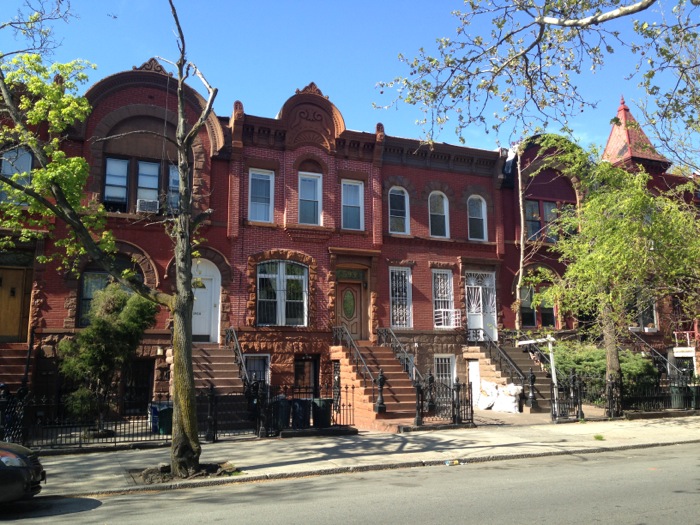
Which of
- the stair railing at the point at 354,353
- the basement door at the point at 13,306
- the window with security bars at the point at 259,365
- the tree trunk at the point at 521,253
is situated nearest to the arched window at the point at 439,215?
the tree trunk at the point at 521,253

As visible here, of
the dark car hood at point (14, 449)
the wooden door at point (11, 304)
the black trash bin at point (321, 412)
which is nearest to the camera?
the dark car hood at point (14, 449)

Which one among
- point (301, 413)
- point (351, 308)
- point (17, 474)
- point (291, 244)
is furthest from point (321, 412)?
point (17, 474)

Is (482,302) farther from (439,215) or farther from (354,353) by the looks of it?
(354,353)

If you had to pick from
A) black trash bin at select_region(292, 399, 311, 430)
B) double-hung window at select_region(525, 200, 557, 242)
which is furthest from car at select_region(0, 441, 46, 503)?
double-hung window at select_region(525, 200, 557, 242)

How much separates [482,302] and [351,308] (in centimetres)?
529

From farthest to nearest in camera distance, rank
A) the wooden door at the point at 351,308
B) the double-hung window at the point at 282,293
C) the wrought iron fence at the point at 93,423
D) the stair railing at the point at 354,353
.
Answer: the wooden door at the point at 351,308 < the double-hung window at the point at 282,293 < the stair railing at the point at 354,353 < the wrought iron fence at the point at 93,423

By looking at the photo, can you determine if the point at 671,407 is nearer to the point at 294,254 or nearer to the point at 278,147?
the point at 294,254

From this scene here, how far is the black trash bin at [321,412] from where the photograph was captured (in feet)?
50.9

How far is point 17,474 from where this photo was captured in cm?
805

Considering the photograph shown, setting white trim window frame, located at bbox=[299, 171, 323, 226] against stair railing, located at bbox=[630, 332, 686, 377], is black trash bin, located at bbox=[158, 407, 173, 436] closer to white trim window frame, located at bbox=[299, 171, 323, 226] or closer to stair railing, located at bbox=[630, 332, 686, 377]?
white trim window frame, located at bbox=[299, 171, 323, 226]

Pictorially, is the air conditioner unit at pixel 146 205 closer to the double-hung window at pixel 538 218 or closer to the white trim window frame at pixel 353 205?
the white trim window frame at pixel 353 205

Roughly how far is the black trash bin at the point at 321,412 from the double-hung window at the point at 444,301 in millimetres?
8701

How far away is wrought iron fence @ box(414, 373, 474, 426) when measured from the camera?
16.5 metres

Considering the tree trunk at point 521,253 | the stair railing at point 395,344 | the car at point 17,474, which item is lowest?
the car at point 17,474
